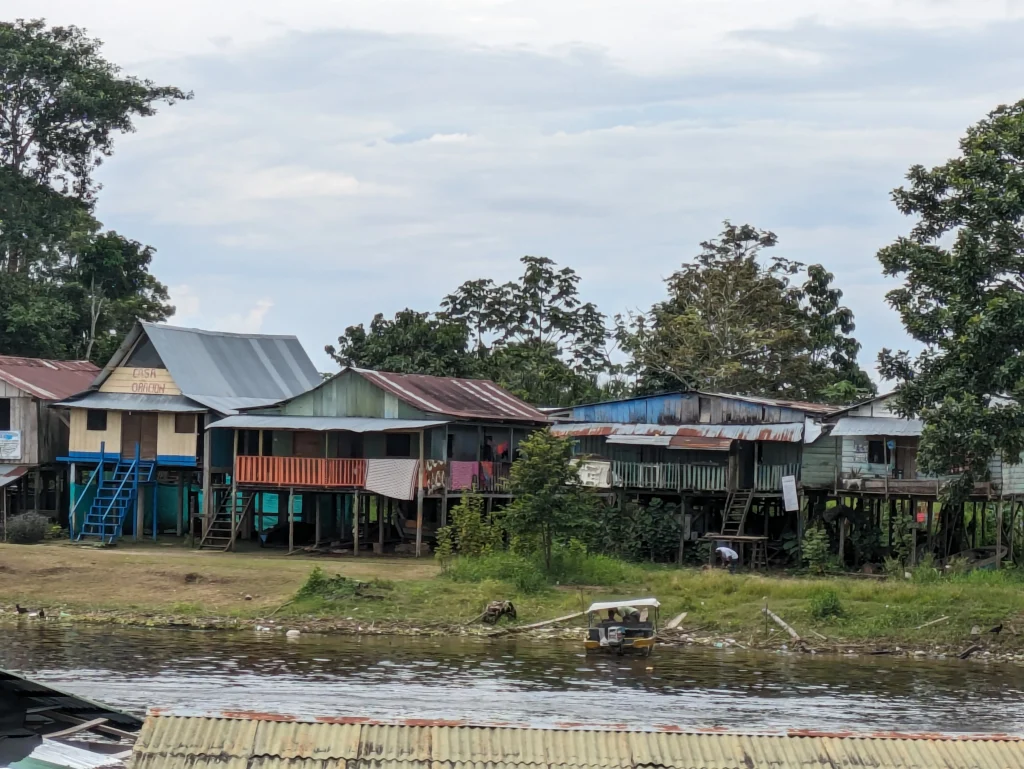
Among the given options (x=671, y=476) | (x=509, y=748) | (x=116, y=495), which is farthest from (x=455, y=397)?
(x=509, y=748)

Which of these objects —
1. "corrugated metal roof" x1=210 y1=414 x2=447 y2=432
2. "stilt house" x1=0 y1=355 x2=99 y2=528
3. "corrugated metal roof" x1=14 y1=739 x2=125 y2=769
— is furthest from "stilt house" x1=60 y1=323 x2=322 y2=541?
"corrugated metal roof" x1=14 y1=739 x2=125 y2=769

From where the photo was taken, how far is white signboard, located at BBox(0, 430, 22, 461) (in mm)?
43531

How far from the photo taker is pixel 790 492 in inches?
1491

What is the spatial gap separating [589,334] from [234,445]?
27826mm

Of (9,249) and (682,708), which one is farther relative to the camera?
(9,249)

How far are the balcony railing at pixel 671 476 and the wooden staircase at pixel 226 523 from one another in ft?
33.9

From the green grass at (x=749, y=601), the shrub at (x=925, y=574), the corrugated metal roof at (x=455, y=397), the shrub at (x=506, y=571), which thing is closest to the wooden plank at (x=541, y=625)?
the green grass at (x=749, y=601)

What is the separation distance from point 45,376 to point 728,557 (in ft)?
71.9

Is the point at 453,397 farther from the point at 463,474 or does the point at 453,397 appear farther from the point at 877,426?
the point at 877,426

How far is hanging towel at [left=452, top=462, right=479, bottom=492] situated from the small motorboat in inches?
484

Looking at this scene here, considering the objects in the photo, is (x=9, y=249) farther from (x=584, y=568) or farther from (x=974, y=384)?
(x=974, y=384)

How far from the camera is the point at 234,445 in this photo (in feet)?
136

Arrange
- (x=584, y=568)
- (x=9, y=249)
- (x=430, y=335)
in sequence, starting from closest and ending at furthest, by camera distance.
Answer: (x=584, y=568), (x=430, y=335), (x=9, y=249)

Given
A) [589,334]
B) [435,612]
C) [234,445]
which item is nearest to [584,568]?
[435,612]
